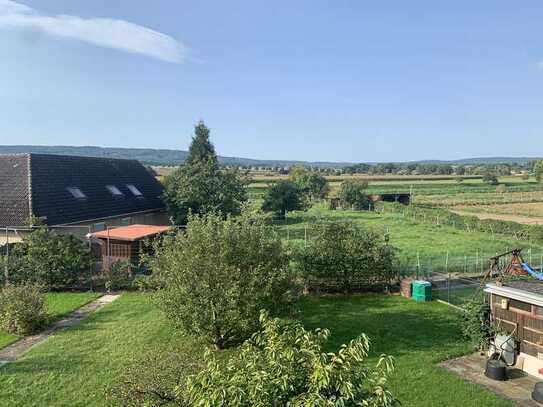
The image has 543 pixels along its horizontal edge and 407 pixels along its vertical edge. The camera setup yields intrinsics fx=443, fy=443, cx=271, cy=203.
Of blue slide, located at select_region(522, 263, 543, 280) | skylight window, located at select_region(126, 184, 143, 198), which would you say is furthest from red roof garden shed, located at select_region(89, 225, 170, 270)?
blue slide, located at select_region(522, 263, 543, 280)

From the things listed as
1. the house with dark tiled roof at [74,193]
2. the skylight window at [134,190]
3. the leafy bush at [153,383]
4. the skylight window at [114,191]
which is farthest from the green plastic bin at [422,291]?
Result: the skylight window at [134,190]

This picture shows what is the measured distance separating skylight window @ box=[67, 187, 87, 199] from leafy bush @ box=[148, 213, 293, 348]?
16.1 meters

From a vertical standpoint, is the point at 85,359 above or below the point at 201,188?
below

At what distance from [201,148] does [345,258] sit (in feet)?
63.7

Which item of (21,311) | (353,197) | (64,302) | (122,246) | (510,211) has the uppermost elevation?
(122,246)

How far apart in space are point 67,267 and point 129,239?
8.65 feet

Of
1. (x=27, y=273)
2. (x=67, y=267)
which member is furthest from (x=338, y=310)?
(x=27, y=273)

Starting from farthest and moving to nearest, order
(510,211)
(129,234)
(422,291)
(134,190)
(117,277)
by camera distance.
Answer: (510,211)
(134,190)
(129,234)
(117,277)
(422,291)

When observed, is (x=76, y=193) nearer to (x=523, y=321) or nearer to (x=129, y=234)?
(x=129, y=234)

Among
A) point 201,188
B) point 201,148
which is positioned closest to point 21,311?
point 201,188

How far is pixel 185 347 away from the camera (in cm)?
1179

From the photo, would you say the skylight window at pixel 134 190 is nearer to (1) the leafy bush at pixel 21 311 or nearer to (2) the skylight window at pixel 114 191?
(2) the skylight window at pixel 114 191

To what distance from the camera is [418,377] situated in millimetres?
10453

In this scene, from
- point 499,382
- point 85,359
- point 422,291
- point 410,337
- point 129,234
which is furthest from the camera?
point 129,234
